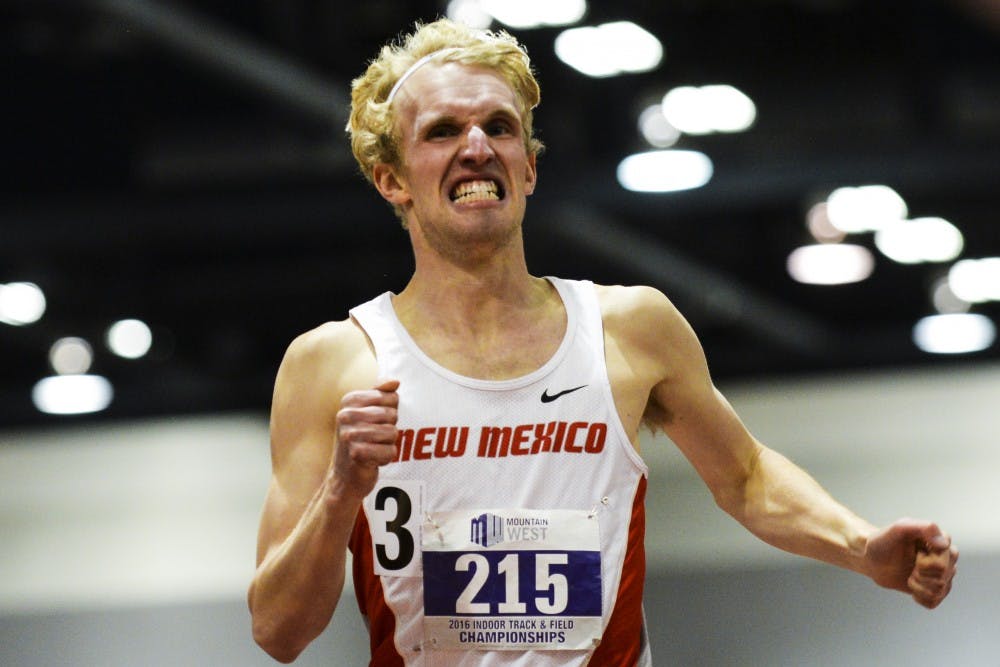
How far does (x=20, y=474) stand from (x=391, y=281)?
3.67 meters

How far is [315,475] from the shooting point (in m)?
2.87

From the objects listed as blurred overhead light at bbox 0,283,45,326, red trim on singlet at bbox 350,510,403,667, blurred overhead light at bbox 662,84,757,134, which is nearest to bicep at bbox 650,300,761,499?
red trim on singlet at bbox 350,510,403,667

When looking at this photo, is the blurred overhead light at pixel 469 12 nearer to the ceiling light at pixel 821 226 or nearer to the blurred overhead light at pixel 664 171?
the blurred overhead light at pixel 664 171

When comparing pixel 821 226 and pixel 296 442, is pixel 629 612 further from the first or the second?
pixel 821 226

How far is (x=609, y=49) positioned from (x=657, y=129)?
1.17 meters

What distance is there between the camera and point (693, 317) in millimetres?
13344

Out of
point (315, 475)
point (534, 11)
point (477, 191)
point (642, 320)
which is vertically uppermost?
point (534, 11)

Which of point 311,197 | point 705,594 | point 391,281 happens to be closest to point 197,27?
point 311,197

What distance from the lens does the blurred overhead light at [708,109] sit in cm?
984

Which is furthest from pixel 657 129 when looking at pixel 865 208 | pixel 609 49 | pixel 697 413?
pixel 697 413

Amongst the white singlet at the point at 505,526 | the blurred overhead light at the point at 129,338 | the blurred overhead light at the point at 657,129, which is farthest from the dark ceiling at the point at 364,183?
the white singlet at the point at 505,526

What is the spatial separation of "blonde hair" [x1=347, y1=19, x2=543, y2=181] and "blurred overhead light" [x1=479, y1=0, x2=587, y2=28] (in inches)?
195

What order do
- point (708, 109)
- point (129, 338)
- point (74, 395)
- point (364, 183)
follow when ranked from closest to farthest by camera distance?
1. point (708, 109)
2. point (364, 183)
3. point (129, 338)
4. point (74, 395)

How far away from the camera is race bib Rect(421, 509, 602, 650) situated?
2.80 metres
